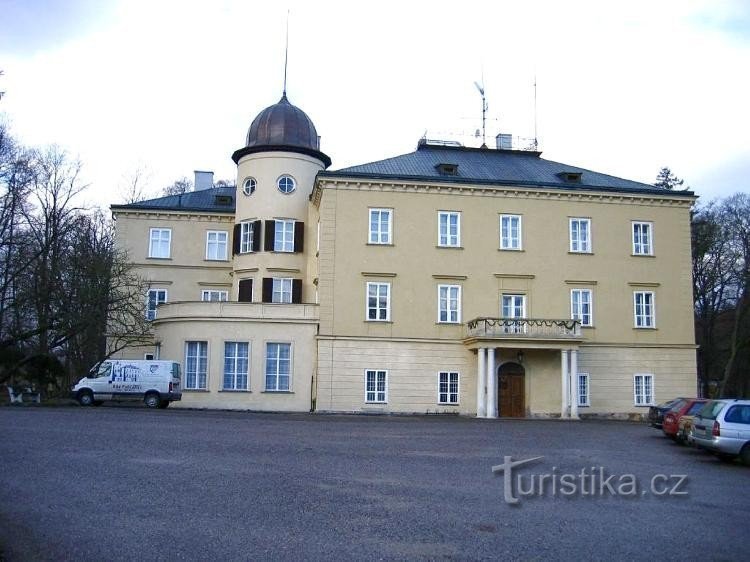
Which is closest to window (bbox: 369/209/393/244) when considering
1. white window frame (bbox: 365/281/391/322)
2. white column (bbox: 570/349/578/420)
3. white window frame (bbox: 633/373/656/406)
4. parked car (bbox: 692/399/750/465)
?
white window frame (bbox: 365/281/391/322)

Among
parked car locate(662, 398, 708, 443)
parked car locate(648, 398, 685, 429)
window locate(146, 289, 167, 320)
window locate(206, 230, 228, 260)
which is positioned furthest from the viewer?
window locate(206, 230, 228, 260)

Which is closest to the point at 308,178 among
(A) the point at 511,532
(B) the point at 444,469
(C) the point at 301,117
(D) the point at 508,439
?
(C) the point at 301,117

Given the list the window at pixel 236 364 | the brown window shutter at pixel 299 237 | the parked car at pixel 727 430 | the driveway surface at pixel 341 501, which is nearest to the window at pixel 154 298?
the brown window shutter at pixel 299 237

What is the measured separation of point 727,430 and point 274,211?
27883mm

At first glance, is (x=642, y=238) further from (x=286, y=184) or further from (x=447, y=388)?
(x=286, y=184)

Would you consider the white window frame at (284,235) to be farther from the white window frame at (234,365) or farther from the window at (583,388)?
the window at (583,388)

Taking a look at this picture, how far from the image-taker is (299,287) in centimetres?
4109

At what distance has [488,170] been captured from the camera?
40.8 metres

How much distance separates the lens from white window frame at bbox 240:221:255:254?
41812 millimetres

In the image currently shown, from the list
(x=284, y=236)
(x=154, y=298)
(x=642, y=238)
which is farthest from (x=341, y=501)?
(x=154, y=298)

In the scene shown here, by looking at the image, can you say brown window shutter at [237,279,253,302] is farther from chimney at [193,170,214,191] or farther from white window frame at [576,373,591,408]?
white window frame at [576,373,591,408]

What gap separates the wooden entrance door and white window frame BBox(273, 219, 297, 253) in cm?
1277

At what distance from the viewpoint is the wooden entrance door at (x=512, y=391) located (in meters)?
37.5

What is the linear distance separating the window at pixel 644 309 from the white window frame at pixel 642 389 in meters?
2.50
